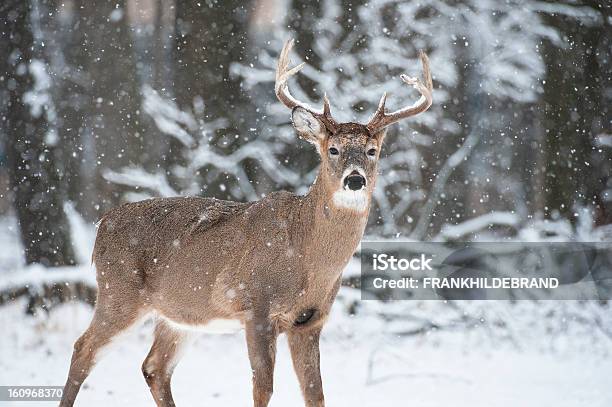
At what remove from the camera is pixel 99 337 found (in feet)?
19.2

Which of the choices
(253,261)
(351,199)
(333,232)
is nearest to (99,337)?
(253,261)

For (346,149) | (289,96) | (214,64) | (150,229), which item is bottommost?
(150,229)

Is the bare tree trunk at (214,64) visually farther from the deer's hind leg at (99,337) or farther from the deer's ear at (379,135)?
the deer's ear at (379,135)

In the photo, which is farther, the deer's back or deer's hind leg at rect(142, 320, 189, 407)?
deer's hind leg at rect(142, 320, 189, 407)

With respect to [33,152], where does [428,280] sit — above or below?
below

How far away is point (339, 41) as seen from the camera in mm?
9492

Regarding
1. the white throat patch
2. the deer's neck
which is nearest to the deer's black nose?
the white throat patch

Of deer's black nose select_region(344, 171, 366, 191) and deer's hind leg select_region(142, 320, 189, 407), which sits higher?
deer's black nose select_region(344, 171, 366, 191)

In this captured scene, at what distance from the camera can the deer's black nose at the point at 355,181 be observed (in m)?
5.02

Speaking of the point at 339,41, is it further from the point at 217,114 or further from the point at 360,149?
the point at 360,149

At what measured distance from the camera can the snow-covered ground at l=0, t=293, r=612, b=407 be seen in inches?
282

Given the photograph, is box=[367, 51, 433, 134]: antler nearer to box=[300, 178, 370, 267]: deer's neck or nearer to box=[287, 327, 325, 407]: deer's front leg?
box=[300, 178, 370, 267]: deer's neck

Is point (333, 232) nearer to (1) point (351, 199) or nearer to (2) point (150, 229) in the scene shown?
(1) point (351, 199)

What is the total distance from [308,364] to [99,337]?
1442mm
